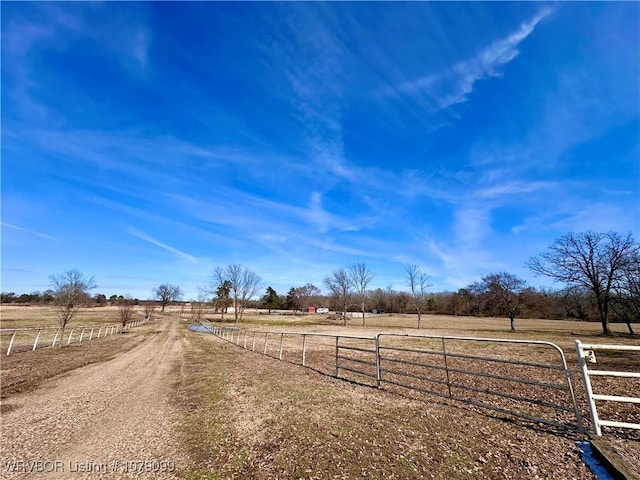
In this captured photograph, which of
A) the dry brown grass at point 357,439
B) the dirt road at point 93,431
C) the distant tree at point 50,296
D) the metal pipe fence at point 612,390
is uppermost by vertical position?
the distant tree at point 50,296

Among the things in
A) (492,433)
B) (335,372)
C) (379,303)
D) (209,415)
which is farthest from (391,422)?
(379,303)

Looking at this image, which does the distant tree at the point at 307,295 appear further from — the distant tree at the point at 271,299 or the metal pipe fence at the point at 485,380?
the metal pipe fence at the point at 485,380

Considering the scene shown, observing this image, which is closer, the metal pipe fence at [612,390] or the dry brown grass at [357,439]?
the dry brown grass at [357,439]

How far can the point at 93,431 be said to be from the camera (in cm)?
552

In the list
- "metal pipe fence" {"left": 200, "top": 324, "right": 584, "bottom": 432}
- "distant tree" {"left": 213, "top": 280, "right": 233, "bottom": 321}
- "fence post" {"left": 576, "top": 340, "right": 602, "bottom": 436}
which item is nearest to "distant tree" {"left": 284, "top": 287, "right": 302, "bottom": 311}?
"distant tree" {"left": 213, "top": 280, "right": 233, "bottom": 321}

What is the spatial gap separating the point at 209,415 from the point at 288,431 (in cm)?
207

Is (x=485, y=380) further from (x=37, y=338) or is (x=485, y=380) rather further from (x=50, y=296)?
(x=50, y=296)

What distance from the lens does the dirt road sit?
13.7 feet

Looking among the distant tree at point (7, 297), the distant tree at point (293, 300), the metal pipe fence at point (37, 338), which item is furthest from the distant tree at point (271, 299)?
the distant tree at point (7, 297)

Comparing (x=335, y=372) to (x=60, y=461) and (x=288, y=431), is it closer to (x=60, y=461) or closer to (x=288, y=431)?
(x=288, y=431)

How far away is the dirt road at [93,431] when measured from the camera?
4.18m

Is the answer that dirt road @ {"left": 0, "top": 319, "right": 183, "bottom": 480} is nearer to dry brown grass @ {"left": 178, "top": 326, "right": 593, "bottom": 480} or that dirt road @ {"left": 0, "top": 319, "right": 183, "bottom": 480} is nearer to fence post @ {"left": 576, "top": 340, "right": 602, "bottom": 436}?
dry brown grass @ {"left": 178, "top": 326, "right": 593, "bottom": 480}

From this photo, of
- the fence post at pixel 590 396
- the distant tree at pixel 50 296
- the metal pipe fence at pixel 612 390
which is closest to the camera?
the metal pipe fence at pixel 612 390

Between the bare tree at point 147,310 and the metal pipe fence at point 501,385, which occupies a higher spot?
the bare tree at point 147,310
